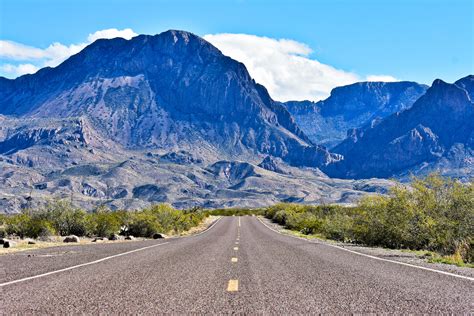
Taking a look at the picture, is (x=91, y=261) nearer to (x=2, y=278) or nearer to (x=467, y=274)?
(x=2, y=278)

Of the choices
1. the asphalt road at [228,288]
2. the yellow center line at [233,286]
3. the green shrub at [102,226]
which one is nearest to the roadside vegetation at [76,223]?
the green shrub at [102,226]

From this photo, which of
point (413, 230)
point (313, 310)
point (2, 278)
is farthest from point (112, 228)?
point (313, 310)

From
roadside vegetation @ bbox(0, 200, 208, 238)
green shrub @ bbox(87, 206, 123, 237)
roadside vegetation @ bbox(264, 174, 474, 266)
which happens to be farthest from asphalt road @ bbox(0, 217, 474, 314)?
green shrub @ bbox(87, 206, 123, 237)

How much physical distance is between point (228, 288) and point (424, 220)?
55.7 feet

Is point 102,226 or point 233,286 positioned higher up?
point 233,286

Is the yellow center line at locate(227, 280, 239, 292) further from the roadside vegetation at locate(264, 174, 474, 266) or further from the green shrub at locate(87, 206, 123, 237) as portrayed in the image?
the green shrub at locate(87, 206, 123, 237)

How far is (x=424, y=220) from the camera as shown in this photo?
23562 mm

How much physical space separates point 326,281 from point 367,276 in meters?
1.25

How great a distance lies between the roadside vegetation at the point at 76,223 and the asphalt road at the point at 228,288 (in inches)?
642

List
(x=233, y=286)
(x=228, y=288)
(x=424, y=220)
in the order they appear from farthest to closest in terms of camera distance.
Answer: (x=424, y=220) → (x=233, y=286) → (x=228, y=288)

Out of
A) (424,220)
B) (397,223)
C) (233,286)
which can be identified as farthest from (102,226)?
(233,286)

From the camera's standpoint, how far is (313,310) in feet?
23.4

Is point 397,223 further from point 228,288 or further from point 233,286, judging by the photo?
point 228,288

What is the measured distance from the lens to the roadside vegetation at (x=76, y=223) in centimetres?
2908
